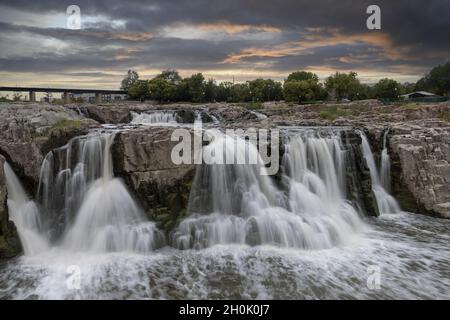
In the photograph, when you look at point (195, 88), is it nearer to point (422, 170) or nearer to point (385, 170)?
point (385, 170)

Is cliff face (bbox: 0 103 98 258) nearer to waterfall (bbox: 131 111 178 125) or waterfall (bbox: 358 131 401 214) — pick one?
waterfall (bbox: 358 131 401 214)

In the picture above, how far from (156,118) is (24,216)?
19614 mm

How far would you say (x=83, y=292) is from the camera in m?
8.00

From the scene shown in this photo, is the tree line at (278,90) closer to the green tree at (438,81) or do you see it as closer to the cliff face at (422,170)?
the green tree at (438,81)

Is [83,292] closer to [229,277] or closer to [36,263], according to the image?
[36,263]

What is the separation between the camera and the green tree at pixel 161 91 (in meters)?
60.2

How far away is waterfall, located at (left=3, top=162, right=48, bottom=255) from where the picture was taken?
33.3ft

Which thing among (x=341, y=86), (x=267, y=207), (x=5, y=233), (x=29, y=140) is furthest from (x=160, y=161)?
(x=341, y=86)

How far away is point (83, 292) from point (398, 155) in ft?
46.0

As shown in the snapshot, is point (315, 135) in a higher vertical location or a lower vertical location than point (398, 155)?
higher

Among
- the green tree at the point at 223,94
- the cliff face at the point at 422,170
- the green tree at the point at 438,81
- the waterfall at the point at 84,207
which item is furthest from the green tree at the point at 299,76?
the waterfall at the point at 84,207

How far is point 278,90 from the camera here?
74.7m
